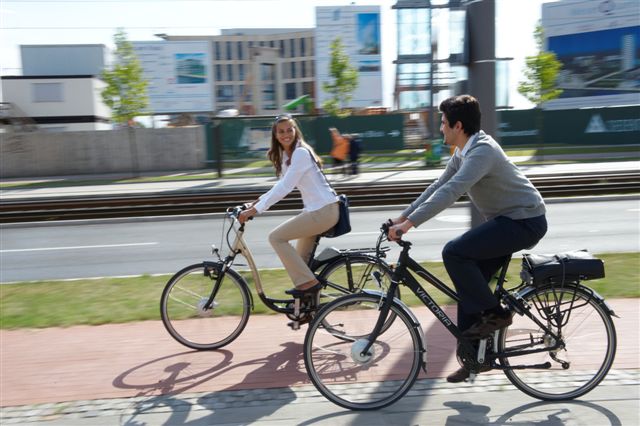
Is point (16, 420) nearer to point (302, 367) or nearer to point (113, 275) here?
point (302, 367)

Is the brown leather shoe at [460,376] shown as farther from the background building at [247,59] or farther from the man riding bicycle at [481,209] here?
the background building at [247,59]

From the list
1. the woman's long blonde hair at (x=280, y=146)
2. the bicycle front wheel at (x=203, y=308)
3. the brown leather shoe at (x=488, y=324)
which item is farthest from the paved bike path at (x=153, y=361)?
the woman's long blonde hair at (x=280, y=146)

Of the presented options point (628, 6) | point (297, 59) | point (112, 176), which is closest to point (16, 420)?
point (112, 176)

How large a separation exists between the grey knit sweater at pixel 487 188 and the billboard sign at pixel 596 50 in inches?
2129

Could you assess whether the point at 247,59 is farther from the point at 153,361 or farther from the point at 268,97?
the point at 153,361

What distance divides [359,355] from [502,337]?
920 millimetres

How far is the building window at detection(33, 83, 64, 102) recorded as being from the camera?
42.4 m

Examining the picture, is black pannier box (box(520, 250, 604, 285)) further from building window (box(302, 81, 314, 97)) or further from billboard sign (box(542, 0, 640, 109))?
building window (box(302, 81, 314, 97))

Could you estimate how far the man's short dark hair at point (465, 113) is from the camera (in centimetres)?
386

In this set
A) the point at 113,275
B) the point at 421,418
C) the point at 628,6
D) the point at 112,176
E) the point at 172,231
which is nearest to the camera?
the point at 421,418

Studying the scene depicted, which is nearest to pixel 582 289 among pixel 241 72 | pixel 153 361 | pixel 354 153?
pixel 153 361

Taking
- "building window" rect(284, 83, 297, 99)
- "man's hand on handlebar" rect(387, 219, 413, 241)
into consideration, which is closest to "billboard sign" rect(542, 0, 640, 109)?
"man's hand on handlebar" rect(387, 219, 413, 241)

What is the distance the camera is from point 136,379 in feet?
15.2

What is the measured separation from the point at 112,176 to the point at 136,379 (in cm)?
2919
